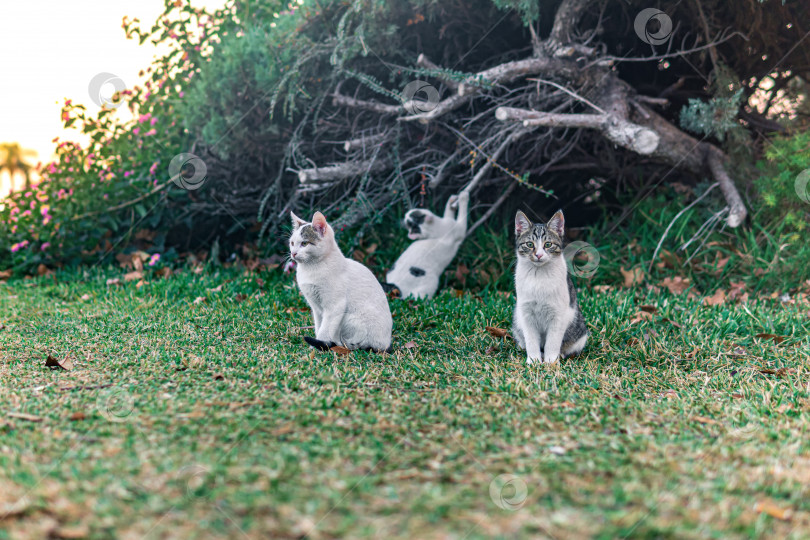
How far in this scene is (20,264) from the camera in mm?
6441

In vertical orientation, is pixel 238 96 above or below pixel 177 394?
above

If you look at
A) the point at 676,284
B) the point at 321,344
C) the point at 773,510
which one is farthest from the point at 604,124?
the point at 773,510

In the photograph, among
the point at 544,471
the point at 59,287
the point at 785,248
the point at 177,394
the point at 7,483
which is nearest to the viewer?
the point at 7,483

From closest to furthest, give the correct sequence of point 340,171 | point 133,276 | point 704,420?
point 704,420, point 340,171, point 133,276

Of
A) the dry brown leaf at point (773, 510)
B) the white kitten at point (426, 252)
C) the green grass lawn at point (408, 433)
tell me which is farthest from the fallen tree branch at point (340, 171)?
the dry brown leaf at point (773, 510)

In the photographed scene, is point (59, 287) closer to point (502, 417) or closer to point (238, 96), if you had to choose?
point (238, 96)

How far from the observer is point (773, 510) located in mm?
1631

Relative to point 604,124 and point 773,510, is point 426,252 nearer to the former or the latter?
point 604,124

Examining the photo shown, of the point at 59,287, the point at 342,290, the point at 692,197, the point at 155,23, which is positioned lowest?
the point at 59,287

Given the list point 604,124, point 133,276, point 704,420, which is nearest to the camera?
point 704,420

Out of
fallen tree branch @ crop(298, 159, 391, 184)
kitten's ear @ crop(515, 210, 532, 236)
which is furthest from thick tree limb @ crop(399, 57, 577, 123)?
kitten's ear @ crop(515, 210, 532, 236)

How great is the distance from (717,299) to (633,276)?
699 millimetres

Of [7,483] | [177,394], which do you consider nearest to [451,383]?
[177,394]

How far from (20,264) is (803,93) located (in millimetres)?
8485
